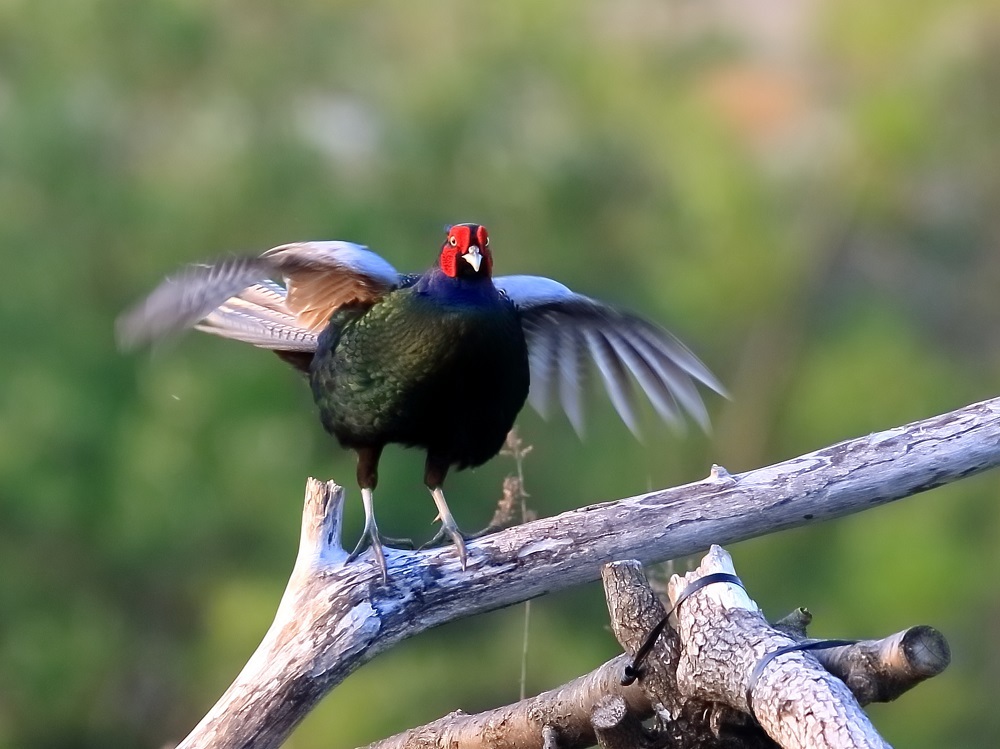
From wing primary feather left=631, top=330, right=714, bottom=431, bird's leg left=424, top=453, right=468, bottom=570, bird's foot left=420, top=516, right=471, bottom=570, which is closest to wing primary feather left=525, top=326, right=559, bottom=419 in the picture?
wing primary feather left=631, top=330, right=714, bottom=431

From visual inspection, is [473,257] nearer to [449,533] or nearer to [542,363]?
[449,533]

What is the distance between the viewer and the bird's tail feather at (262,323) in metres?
3.17

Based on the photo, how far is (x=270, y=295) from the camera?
3.30m

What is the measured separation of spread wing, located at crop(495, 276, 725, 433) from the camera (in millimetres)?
3023

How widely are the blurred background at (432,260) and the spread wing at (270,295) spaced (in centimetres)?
221

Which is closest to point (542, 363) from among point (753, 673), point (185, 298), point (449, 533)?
point (449, 533)

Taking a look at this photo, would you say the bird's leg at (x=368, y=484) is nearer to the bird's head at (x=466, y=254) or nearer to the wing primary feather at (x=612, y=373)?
the bird's head at (x=466, y=254)

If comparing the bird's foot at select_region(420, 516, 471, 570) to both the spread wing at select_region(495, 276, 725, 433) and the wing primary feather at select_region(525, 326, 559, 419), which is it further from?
the wing primary feather at select_region(525, 326, 559, 419)

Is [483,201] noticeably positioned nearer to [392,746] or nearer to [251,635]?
[251,635]

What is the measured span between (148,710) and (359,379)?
4248mm

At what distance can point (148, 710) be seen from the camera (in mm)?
6504

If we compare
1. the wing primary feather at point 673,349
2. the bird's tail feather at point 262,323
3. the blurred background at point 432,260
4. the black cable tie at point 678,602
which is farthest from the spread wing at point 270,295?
the blurred background at point 432,260

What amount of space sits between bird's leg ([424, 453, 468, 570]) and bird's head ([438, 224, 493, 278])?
1.44 ft

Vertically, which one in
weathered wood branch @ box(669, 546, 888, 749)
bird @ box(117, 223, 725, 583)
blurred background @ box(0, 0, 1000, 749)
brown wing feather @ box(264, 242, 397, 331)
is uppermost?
blurred background @ box(0, 0, 1000, 749)
